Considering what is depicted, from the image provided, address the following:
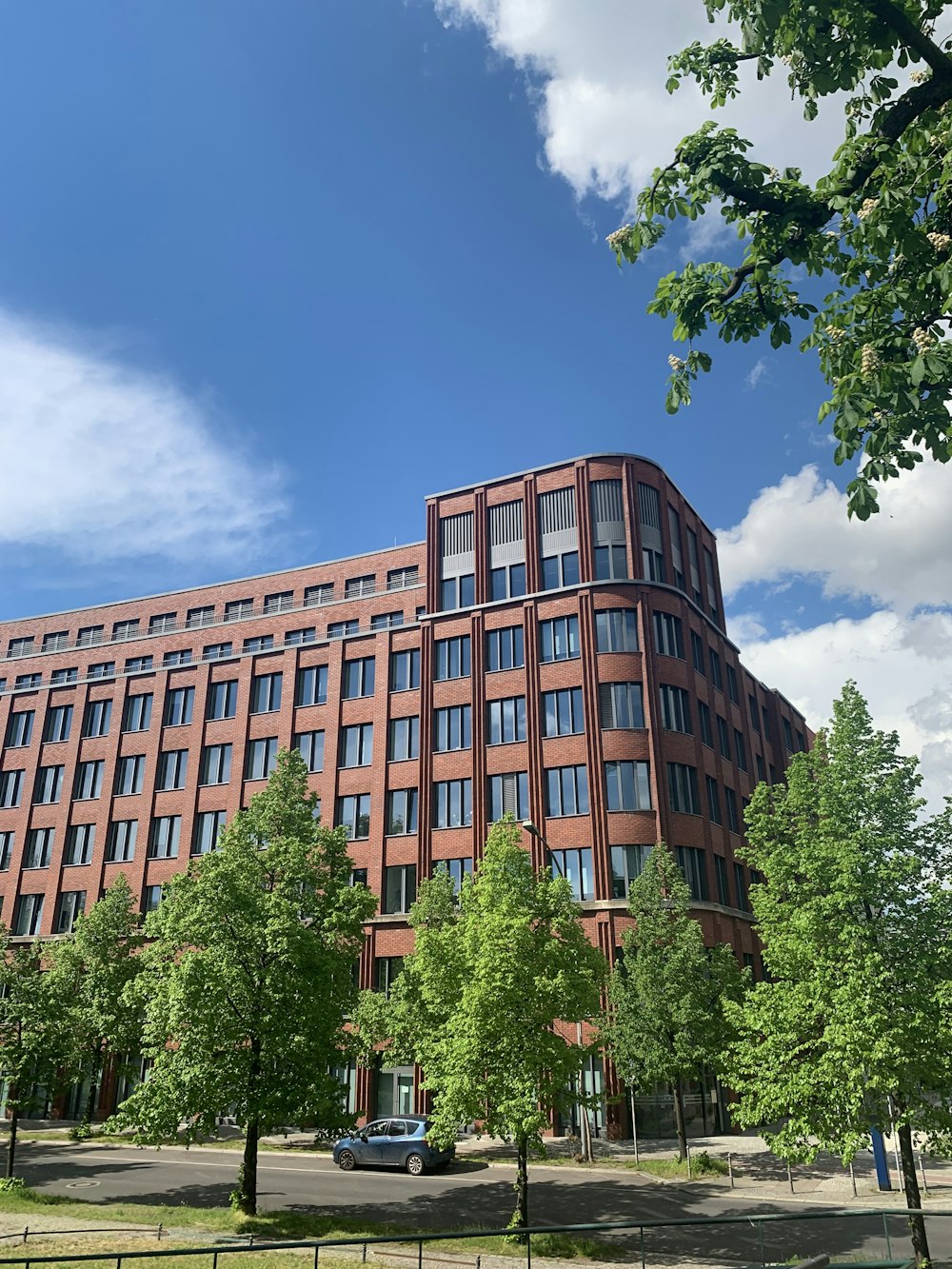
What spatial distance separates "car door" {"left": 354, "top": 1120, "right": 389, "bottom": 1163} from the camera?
28.9 meters

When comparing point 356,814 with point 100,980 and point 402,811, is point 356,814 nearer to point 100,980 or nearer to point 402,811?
point 402,811

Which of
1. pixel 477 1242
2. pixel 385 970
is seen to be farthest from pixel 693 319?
pixel 385 970

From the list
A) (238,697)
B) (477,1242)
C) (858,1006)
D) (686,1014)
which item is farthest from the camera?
(238,697)

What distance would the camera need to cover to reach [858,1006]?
1545 centimetres

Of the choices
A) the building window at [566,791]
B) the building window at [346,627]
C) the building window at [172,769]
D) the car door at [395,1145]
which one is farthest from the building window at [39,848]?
the car door at [395,1145]

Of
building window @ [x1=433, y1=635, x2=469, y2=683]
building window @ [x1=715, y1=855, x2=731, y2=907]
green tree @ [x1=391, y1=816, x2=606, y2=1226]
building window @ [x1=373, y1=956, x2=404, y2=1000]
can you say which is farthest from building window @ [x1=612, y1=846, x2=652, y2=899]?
green tree @ [x1=391, y1=816, x2=606, y2=1226]

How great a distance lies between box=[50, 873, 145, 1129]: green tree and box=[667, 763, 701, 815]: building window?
77.2 feet

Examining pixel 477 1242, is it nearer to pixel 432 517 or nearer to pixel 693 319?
pixel 693 319

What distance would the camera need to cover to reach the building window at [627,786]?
39531 millimetres

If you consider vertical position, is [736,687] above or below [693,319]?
above

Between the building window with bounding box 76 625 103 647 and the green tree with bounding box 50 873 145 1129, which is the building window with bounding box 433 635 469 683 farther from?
the building window with bounding box 76 625 103 647

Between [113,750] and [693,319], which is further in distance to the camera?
[113,750]

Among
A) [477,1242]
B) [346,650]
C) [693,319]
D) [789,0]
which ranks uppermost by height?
[346,650]

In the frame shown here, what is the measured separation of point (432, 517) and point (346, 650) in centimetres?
839
